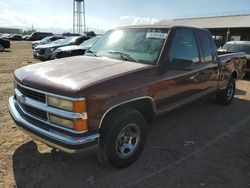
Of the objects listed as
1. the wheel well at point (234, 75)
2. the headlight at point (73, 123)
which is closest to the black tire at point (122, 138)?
the headlight at point (73, 123)

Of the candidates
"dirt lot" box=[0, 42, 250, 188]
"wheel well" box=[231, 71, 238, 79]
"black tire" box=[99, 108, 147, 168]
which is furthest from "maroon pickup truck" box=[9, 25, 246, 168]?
"wheel well" box=[231, 71, 238, 79]

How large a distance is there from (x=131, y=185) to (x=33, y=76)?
6.14ft

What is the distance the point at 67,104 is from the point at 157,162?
1706 mm

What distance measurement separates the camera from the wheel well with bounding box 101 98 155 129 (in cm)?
328

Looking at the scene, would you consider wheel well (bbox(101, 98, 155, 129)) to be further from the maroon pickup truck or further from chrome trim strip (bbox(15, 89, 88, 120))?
chrome trim strip (bbox(15, 89, 88, 120))

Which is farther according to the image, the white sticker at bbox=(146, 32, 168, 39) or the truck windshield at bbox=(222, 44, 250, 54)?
the truck windshield at bbox=(222, 44, 250, 54)

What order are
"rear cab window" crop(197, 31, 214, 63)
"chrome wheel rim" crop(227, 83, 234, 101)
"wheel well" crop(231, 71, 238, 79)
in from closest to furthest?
1. "rear cab window" crop(197, 31, 214, 63)
2. "chrome wheel rim" crop(227, 83, 234, 101)
3. "wheel well" crop(231, 71, 238, 79)

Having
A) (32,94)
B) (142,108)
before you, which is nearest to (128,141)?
(142,108)

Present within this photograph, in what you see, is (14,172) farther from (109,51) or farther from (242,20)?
(242,20)

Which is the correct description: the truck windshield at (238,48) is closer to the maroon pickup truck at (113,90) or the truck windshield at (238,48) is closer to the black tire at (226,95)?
the black tire at (226,95)

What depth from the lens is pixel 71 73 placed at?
339 centimetres

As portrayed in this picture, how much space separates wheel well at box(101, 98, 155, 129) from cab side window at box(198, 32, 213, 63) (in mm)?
1828

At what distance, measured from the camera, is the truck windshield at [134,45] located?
400 cm

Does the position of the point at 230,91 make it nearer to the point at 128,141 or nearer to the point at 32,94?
the point at 128,141
